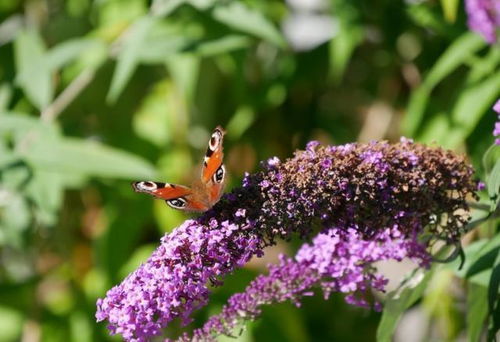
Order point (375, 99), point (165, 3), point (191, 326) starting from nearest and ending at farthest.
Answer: point (165, 3) → point (191, 326) → point (375, 99)

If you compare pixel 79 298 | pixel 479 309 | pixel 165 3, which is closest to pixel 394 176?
pixel 479 309

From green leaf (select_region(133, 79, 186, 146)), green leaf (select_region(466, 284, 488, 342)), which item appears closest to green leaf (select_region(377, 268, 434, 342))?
green leaf (select_region(466, 284, 488, 342))

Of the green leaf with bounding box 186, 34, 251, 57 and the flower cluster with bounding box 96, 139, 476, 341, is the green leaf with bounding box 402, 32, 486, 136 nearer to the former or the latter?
the green leaf with bounding box 186, 34, 251, 57

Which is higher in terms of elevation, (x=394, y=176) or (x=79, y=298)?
(x=79, y=298)

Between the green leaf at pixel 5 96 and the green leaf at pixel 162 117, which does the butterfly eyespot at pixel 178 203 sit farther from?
the green leaf at pixel 162 117

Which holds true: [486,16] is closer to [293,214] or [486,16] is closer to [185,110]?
[293,214]

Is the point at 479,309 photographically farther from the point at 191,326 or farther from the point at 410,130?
the point at 191,326

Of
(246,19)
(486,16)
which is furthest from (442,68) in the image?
(246,19)
